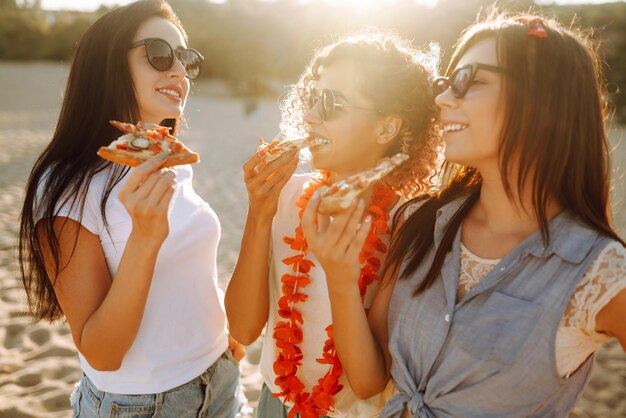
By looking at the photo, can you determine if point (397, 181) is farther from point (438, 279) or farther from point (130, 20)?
point (130, 20)

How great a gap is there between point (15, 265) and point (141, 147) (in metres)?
5.54

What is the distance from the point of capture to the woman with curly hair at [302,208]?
232 cm

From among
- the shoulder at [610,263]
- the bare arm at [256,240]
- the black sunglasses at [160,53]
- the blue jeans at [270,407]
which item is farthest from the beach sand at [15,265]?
the blue jeans at [270,407]

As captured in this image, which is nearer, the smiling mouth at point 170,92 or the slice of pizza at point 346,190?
the slice of pizza at point 346,190

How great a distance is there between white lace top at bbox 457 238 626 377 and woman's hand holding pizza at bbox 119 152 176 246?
152 centimetres

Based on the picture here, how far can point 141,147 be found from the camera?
6.79ft

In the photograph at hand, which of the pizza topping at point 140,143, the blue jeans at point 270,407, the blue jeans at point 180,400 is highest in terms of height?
the pizza topping at point 140,143

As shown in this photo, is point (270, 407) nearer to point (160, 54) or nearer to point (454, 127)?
point (454, 127)

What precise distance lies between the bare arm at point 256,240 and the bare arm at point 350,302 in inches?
14.3

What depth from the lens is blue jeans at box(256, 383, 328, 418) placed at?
247 centimetres

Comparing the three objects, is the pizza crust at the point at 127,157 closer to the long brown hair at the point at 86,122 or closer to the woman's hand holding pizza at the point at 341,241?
the long brown hair at the point at 86,122

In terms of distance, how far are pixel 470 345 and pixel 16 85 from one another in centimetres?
3168

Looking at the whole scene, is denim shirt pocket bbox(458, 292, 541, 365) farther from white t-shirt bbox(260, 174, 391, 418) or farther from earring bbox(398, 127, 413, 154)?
earring bbox(398, 127, 413, 154)

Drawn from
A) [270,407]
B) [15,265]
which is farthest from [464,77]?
[15,265]
